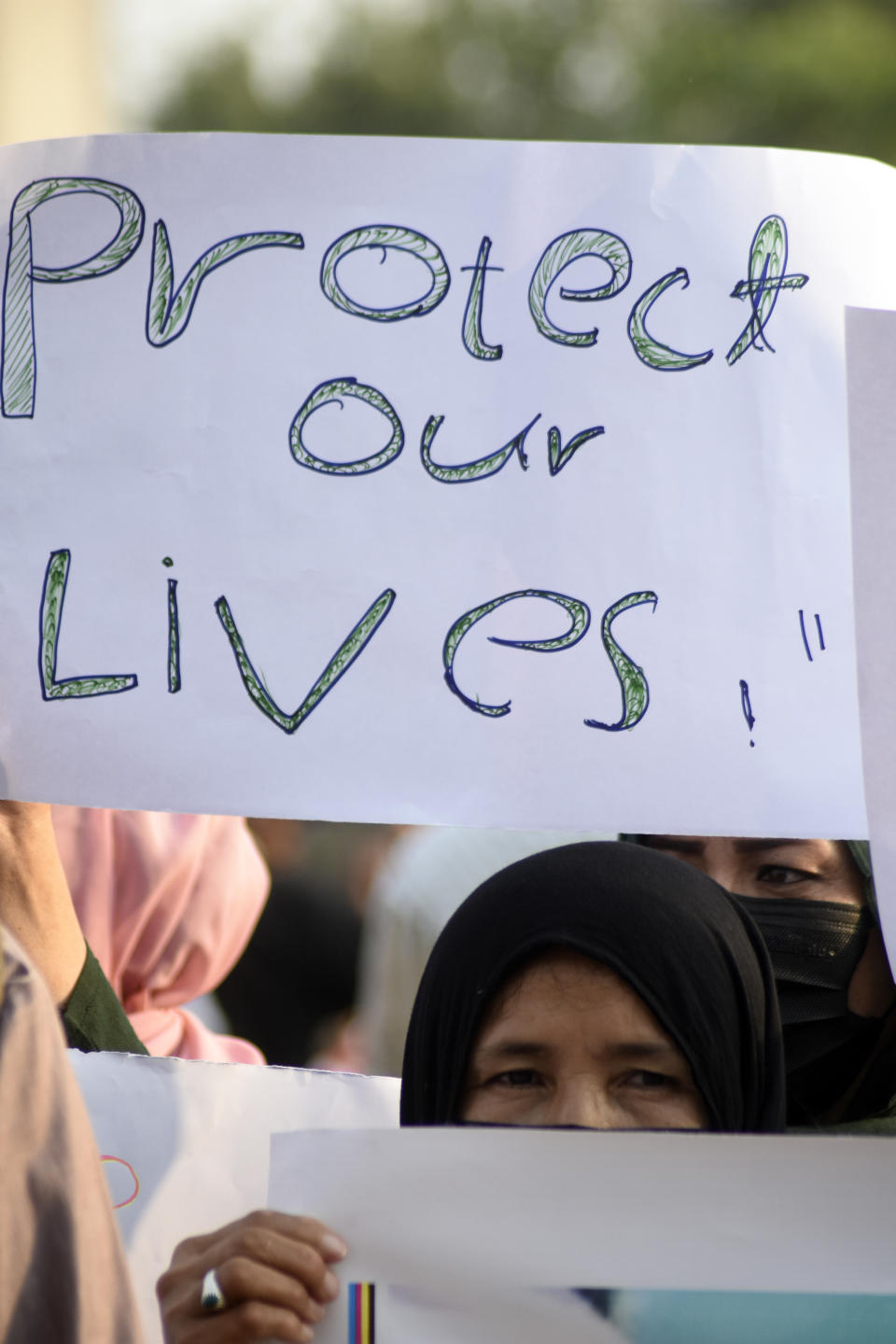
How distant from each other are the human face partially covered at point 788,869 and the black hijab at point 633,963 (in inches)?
10.5

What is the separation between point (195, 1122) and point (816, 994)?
2.31 ft

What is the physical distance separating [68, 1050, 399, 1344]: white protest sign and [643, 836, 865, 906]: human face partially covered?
51 centimetres

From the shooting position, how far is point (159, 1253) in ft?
4.25

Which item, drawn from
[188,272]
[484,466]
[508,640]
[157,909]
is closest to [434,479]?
[484,466]

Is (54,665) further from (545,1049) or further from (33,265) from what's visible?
(545,1049)

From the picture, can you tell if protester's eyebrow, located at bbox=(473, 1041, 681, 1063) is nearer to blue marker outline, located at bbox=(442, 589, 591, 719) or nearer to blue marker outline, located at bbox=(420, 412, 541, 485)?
blue marker outline, located at bbox=(442, 589, 591, 719)

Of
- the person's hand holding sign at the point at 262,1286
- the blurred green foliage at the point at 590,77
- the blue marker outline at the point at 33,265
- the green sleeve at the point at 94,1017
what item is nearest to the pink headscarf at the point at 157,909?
the green sleeve at the point at 94,1017

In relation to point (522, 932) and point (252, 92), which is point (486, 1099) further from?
point (252, 92)

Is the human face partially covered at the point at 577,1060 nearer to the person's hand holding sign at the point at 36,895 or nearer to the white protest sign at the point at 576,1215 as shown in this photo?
the white protest sign at the point at 576,1215

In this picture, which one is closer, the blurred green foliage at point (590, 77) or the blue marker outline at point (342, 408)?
the blue marker outline at point (342, 408)

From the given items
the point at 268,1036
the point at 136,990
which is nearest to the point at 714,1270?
the point at 136,990

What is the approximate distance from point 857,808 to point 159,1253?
706 mm

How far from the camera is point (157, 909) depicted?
7.13 ft

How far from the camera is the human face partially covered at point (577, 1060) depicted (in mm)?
1273
